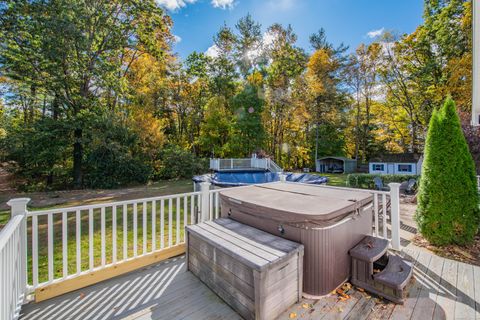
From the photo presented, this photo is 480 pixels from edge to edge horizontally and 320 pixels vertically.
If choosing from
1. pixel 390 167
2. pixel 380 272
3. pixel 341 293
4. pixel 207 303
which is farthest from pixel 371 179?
pixel 207 303

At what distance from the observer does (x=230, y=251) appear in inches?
83.9

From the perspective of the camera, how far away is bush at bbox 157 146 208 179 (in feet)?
48.9

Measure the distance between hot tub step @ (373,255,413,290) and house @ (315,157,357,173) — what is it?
2028cm

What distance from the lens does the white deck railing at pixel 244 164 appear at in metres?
15.1

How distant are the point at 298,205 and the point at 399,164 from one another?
18215 millimetres

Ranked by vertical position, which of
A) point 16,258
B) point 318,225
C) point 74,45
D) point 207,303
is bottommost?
point 207,303

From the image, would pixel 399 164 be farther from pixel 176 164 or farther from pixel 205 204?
pixel 205 204

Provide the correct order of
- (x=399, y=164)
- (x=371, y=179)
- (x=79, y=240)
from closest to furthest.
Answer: (x=79, y=240), (x=371, y=179), (x=399, y=164)

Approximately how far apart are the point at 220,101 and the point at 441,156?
1679 centimetres

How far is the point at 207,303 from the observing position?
227 cm

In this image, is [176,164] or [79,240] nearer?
[79,240]

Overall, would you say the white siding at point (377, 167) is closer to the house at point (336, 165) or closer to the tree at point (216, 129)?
the house at point (336, 165)

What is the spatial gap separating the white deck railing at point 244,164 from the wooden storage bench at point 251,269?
12.5 metres

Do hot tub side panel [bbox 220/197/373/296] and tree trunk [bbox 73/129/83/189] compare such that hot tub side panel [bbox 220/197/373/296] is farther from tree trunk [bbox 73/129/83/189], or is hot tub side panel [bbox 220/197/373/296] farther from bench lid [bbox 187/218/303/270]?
tree trunk [bbox 73/129/83/189]
